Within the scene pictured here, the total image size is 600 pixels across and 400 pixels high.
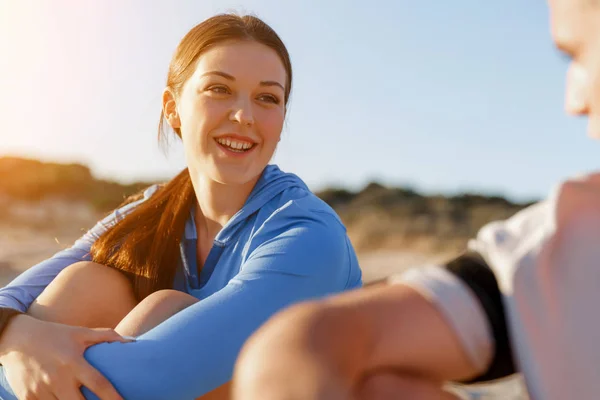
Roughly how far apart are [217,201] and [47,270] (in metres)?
0.65

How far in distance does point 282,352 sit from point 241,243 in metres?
1.42

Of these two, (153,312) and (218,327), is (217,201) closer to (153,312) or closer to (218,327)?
(153,312)

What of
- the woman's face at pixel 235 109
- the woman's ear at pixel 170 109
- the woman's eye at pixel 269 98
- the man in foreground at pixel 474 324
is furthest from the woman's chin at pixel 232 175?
the man in foreground at pixel 474 324

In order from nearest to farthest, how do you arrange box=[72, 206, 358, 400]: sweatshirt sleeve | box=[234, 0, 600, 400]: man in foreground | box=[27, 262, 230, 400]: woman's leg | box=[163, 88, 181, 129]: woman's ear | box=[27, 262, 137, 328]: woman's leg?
box=[234, 0, 600, 400]: man in foreground < box=[72, 206, 358, 400]: sweatshirt sleeve < box=[27, 262, 230, 400]: woman's leg < box=[27, 262, 137, 328]: woman's leg < box=[163, 88, 181, 129]: woman's ear

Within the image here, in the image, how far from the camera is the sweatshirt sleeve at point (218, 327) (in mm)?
1699

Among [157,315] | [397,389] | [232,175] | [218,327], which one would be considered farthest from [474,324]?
[232,175]

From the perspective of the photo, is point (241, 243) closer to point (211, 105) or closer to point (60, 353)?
point (211, 105)

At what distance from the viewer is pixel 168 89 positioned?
8.87ft

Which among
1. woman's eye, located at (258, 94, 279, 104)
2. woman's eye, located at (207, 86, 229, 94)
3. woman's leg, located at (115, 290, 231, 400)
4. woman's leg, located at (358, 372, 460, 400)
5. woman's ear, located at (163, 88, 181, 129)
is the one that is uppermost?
woman's eye, located at (207, 86, 229, 94)

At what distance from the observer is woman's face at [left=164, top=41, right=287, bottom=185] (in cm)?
237

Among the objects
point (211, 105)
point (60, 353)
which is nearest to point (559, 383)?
point (60, 353)

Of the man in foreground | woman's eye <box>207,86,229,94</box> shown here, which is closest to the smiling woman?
woman's eye <box>207,86,229,94</box>

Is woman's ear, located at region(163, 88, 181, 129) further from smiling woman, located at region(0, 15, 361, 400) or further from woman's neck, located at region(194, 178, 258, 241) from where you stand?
woman's neck, located at region(194, 178, 258, 241)

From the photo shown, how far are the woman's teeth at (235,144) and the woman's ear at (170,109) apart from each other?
0.34 metres
